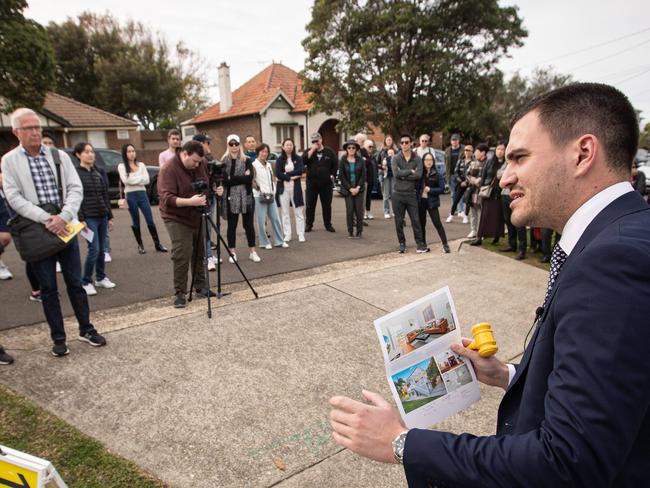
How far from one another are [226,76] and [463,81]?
55.0ft

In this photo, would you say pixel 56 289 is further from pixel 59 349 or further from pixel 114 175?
pixel 114 175

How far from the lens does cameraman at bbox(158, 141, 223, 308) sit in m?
4.72

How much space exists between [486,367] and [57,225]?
3.58 metres

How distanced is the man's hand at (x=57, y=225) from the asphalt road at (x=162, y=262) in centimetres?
151

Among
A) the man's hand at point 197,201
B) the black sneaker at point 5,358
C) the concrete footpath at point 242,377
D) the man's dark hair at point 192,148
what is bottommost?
the concrete footpath at point 242,377

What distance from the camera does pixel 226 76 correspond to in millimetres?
29453

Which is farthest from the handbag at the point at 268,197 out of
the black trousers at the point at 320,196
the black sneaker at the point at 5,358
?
the black sneaker at the point at 5,358

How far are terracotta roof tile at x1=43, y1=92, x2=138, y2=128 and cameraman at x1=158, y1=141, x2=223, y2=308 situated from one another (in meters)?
24.5

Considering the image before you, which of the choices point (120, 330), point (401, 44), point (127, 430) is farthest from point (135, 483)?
point (401, 44)

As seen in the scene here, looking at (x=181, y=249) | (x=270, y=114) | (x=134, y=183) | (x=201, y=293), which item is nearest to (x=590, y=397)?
(x=181, y=249)

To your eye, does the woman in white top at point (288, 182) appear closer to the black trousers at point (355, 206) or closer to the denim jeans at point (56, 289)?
the black trousers at point (355, 206)

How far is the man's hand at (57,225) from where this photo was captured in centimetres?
354

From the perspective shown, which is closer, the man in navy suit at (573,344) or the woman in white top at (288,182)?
the man in navy suit at (573,344)

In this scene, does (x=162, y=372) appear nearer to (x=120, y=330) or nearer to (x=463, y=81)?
(x=120, y=330)
